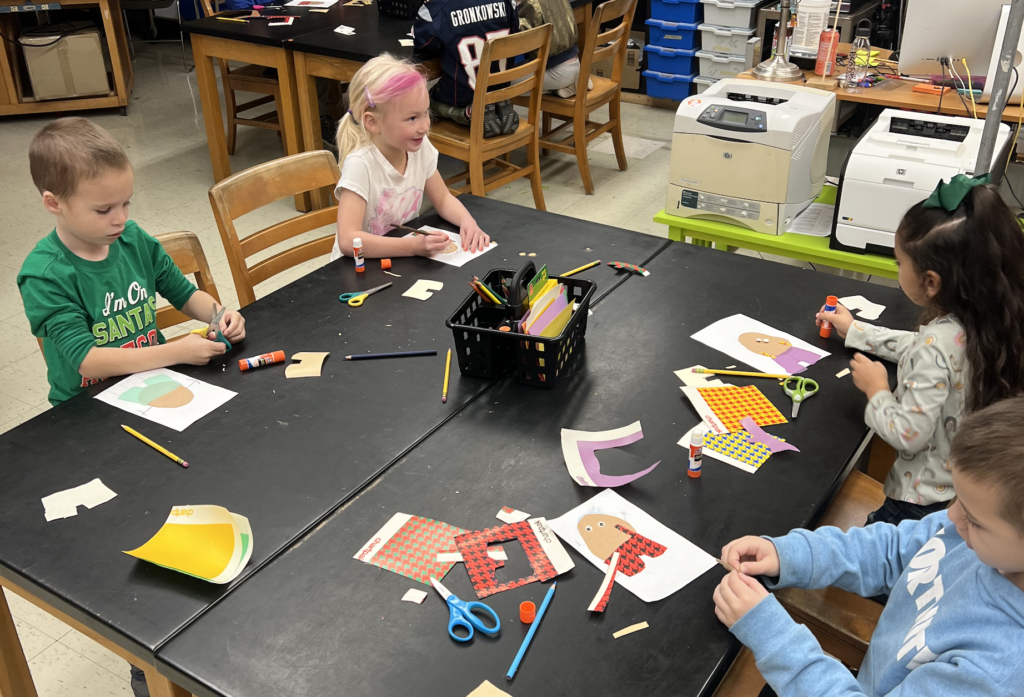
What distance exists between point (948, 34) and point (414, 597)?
2850mm

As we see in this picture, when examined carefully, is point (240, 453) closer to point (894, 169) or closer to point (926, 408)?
point (926, 408)

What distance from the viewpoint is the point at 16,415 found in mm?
2770

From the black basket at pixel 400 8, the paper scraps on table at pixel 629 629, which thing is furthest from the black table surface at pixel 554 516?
the black basket at pixel 400 8

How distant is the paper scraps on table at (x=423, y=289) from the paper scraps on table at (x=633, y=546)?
779 mm

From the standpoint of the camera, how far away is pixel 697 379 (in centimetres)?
165

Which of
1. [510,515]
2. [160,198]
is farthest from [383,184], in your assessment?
[160,198]

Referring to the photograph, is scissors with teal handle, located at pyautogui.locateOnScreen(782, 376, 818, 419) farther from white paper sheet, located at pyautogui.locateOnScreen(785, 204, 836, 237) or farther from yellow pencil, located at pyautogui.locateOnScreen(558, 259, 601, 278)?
white paper sheet, located at pyautogui.locateOnScreen(785, 204, 836, 237)

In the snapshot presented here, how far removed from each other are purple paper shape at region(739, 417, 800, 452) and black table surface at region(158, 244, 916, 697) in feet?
0.05

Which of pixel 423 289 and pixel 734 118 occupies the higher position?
pixel 734 118

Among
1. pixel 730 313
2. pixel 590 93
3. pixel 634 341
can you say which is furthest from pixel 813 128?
pixel 590 93

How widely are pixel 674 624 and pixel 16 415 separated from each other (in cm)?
246

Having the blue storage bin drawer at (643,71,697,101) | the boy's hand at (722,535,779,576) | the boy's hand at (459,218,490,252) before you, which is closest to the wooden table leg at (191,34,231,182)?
the boy's hand at (459,218,490,252)

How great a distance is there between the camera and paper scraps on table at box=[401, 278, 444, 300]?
1961 mm

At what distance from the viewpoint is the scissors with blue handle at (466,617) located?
112 centimetres
